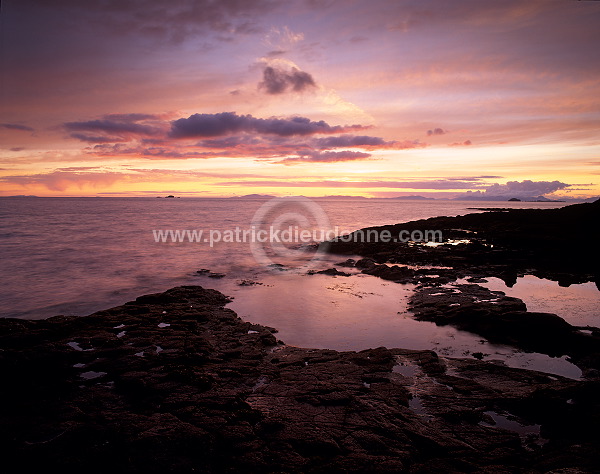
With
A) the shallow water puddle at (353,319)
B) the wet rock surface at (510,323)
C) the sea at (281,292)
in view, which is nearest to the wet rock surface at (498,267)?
the wet rock surface at (510,323)

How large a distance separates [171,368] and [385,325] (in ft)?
26.8

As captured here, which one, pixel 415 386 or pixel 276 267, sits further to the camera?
pixel 276 267

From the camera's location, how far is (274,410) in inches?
284

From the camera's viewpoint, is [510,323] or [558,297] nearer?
[510,323]

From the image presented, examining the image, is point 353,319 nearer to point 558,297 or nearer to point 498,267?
point 558,297

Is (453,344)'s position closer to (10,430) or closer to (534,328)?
(534,328)

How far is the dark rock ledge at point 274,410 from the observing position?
18.9 feet

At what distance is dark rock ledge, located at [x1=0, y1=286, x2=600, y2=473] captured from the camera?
18.9 ft

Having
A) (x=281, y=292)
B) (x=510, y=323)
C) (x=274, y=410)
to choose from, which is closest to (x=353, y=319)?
(x=510, y=323)

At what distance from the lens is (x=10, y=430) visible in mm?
6383

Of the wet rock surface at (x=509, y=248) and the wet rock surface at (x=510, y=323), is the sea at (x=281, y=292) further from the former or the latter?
the wet rock surface at (x=509, y=248)

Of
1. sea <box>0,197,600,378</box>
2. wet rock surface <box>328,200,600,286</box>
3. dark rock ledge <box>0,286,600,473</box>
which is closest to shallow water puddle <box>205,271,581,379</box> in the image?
sea <box>0,197,600,378</box>

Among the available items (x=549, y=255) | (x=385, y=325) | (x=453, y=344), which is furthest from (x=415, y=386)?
(x=549, y=255)

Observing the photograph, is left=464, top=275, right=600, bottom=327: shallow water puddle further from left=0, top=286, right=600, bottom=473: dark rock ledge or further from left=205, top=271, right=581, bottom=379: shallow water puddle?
left=0, top=286, right=600, bottom=473: dark rock ledge
